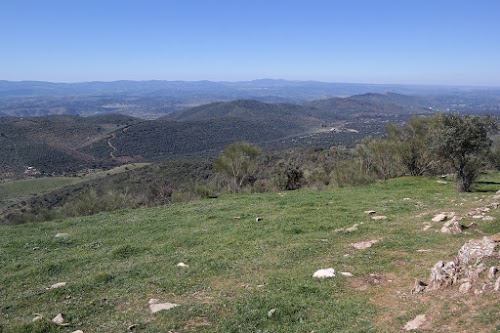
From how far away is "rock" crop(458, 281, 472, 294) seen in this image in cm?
745

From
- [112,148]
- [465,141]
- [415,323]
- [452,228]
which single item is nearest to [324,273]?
[415,323]

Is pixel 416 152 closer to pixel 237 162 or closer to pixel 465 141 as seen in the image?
pixel 465 141

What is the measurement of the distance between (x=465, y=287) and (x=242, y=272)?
513 cm

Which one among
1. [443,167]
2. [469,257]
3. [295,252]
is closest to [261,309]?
[295,252]

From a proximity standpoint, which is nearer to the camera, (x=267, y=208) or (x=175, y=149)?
(x=267, y=208)

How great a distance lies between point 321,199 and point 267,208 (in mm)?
3823

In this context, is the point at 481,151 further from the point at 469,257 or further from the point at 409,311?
the point at 409,311

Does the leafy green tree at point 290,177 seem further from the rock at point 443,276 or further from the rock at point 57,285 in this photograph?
the rock at point 443,276

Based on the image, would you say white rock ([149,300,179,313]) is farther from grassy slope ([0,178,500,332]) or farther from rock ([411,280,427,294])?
rock ([411,280,427,294])

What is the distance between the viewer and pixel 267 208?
19.0 metres

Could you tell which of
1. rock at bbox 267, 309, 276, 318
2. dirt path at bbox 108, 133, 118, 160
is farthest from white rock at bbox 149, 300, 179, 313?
dirt path at bbox 108, 133, 118, 160

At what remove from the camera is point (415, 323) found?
6855mm

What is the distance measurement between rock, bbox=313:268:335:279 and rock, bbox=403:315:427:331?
103 inches

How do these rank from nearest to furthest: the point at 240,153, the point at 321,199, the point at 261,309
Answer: the point at 261,309
the point at 321,199
the point at 240,153
